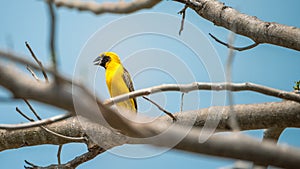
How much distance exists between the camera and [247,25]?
2922 millimetres

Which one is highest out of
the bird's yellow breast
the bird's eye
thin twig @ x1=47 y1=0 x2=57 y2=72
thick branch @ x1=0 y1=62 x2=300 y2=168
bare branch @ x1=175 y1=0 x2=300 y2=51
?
the bird's eye

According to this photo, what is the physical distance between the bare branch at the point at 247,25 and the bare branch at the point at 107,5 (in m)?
0.65

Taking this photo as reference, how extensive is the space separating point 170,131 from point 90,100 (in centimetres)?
24

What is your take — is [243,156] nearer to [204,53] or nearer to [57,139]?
[204,53]

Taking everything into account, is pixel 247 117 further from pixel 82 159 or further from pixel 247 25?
pixel 82 159

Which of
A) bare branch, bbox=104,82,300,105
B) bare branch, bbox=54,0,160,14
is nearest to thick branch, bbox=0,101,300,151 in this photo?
bare branch, bbox=104,82,300,105

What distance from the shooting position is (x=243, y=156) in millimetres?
1248

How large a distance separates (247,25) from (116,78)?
2416mm

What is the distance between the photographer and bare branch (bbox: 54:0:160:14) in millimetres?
2246

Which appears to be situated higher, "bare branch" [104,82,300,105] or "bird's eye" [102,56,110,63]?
"bird's eye" [102,56,110,63]

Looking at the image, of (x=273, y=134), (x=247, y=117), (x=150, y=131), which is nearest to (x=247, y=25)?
(x=247, y=117)

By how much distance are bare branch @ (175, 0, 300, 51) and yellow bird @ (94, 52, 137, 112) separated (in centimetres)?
174

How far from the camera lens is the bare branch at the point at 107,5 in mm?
2246

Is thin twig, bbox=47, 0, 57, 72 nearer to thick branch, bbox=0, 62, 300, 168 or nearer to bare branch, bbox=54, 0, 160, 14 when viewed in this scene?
thick branch, bbox=0, 62, 300, 168
